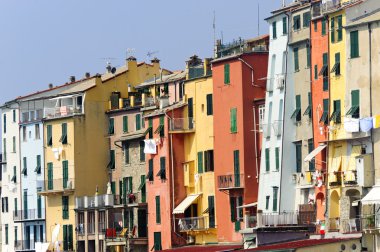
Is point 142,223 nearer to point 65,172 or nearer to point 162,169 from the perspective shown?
point 162,169

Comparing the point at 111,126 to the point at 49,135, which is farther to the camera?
the point at 49,135

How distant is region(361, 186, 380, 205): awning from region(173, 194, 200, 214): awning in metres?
25.0

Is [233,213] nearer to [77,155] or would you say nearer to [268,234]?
[268,234]

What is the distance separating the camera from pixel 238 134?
9988 cm

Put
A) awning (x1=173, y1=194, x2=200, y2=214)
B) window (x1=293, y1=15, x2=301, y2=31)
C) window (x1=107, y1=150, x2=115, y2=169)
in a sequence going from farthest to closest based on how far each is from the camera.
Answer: window (x1=107, y1=150, x2=115, y2=169) → awning (x1=173, y1=194, x2=200, y2=214) → window (x1=293, y1=15, x2=301, y2=31)

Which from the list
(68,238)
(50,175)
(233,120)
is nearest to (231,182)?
(233,120)

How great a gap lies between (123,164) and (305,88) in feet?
97.3

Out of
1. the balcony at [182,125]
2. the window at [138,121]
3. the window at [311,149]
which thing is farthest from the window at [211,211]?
the window at [138,121]

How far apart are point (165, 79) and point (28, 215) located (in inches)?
800

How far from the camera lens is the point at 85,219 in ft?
398

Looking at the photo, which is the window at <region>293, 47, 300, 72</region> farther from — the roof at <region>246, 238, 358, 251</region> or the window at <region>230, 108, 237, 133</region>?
the roof at <region>246, 238, 358, 251</region>

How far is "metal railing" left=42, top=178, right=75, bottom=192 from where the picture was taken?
4831 inches

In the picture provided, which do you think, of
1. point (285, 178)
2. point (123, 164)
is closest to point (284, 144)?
point (285, 178)

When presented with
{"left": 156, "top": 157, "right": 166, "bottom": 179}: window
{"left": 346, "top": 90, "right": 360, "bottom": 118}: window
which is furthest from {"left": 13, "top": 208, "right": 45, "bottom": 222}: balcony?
{"left": 346, "top": 90, "right": 360, "bottom": 118}: window
